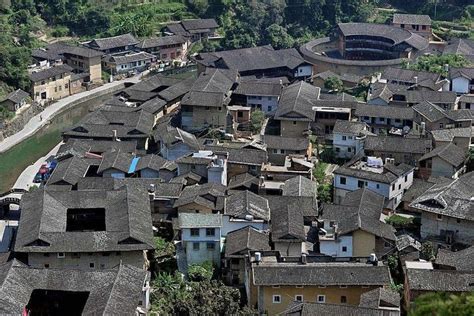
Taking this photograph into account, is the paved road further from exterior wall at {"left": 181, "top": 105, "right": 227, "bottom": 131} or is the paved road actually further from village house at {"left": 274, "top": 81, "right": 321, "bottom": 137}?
village house at {"left": 274, "top": 81, "right": 321, "bottom": 137}

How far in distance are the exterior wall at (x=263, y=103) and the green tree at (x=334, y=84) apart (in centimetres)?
471

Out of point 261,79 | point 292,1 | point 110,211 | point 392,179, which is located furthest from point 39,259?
point 292,1

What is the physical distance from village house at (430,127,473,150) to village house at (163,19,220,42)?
28.0m

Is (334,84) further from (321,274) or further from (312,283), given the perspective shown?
(312,283)

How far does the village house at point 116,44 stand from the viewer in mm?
49250

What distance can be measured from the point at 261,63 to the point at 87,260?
2410cm

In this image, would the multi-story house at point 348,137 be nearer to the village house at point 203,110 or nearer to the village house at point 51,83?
the village house at point 203,110

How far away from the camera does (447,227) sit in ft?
81.8

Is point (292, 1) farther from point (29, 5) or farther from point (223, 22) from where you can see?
point (29, 5)

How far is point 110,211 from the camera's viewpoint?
82.5ft

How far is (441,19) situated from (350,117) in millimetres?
24252

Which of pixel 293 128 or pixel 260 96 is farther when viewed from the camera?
pixel 260 96

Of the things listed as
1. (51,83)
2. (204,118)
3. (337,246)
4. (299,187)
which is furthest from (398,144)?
(51,83)

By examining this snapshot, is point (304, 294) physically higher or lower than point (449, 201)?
lower
